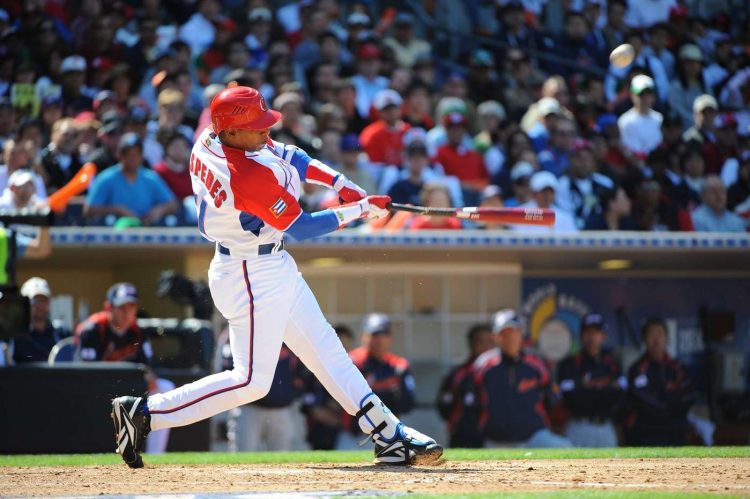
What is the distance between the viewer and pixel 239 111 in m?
5.86

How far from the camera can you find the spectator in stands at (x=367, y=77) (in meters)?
13.0

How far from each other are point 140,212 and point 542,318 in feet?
11.7

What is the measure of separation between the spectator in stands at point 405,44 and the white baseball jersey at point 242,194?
8224 mm

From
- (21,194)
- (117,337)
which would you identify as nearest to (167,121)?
(21,194)

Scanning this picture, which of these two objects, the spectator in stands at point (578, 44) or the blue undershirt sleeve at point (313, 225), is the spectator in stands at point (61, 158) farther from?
the spectator in stands at point (578, 44)

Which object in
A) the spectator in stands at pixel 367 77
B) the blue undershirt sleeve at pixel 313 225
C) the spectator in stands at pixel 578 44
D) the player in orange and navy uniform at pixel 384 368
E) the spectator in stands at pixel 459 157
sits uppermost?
the spectator in stands at pixel 578 44

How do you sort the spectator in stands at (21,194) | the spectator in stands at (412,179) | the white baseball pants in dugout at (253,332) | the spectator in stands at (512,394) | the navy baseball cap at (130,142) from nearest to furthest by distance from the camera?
the white baseball pants in dugout at (253,332) → the spectator in stands at (21,194) → the spectator in stands at (512,394) → the navy baseball cap at (130,142) → the spectator in stands at (412,179)

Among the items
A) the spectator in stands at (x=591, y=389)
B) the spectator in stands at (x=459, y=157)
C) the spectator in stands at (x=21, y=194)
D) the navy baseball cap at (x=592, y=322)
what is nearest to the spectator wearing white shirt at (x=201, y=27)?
the spectator in stands at (x=459, y=157)

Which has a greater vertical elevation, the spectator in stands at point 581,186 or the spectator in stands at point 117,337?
the spectator in stands at point 581,186

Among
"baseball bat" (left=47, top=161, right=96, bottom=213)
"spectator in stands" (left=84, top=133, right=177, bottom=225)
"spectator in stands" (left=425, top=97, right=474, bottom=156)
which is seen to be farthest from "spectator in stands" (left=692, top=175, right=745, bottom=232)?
"baseball bat" (left=47, top=161, right=96, bottom=213)

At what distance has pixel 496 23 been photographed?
15.2 meters

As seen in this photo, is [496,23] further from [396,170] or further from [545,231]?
[545,231]

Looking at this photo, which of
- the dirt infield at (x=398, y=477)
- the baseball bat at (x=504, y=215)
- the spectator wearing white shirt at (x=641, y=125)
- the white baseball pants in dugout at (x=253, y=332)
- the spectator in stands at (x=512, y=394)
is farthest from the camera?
the spectator wearing white shirt at (x=641, y=125)

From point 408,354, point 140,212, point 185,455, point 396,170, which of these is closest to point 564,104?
point 396,170
